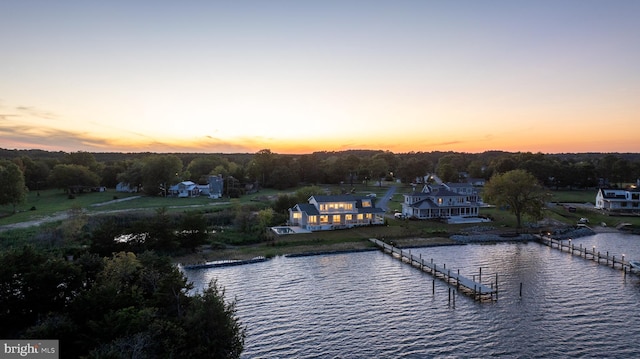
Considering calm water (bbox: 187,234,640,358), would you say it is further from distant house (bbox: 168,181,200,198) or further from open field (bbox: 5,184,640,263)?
distant house (bbox: 168,181,200,198)

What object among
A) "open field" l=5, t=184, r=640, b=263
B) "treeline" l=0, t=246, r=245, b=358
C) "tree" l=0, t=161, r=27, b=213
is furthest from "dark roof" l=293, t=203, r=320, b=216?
"tree" l=0, t=161, r=27, b=213

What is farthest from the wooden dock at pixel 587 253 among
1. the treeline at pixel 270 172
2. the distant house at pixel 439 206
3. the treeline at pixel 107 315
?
the treeline at pixel 270 172

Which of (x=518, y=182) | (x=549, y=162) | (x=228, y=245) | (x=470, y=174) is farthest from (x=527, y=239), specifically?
(x=470, y=174)

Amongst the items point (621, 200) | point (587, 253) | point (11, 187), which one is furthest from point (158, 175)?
point (621, 200)

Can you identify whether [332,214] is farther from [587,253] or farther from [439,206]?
[587,253]

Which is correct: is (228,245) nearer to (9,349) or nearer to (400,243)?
(400,243)
